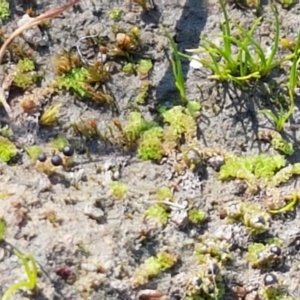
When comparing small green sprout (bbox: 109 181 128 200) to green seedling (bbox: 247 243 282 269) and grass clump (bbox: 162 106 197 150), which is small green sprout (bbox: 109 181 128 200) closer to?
grass clump (bbox: 162 106 197 150)

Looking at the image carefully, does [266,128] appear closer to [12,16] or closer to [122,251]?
[122,251]

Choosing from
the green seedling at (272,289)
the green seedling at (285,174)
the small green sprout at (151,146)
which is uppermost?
the small green sprout at (151,146)

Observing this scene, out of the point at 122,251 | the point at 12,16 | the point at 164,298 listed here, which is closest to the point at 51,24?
the point at 12,16

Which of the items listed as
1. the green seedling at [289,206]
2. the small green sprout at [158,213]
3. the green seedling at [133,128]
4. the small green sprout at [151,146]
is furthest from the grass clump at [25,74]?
the green seedling at [289,206]

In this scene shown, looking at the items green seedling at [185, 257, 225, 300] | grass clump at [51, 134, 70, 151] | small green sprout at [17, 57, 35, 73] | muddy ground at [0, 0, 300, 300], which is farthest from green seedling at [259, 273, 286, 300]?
small green sprout at [17, 57, 35, 73]

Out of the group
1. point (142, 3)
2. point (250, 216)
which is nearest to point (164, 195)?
point (250, 216)

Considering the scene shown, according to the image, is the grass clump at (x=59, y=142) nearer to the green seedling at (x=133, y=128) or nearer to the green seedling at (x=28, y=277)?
the green seedling at (x=133, y=128)

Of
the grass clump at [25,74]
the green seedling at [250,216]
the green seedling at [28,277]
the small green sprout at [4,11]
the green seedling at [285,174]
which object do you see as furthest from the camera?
the small green sprout at [4,11]

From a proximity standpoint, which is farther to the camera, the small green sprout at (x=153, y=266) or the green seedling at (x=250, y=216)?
the green seedling at (x=250, y=216)
